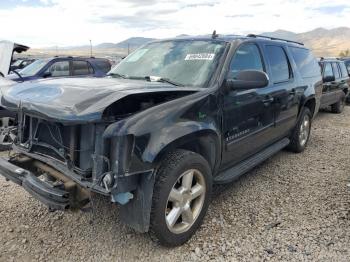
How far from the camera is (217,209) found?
4051 millimetres

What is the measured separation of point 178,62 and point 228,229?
6.14 ft

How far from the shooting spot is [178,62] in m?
4.00

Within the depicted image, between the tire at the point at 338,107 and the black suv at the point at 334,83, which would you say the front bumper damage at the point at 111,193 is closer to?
the black suv at the point at 334,83

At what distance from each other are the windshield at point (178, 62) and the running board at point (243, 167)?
1023 millimetres

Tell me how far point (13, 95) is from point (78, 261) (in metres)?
1.66

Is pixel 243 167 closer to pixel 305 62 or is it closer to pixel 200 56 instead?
pixel 200 56

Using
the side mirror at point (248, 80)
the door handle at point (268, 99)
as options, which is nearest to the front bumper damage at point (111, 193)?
the side mirror at point (248, 80)

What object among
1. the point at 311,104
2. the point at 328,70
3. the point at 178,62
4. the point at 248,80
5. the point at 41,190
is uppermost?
the point at 328,70

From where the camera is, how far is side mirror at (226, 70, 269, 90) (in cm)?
360

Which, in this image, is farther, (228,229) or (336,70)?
(336,70)

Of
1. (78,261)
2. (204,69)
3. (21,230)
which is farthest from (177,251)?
(204,69)

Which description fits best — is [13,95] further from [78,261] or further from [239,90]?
[239,90]

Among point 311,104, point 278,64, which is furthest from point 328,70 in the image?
point 278,64

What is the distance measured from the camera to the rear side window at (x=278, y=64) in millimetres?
4879
